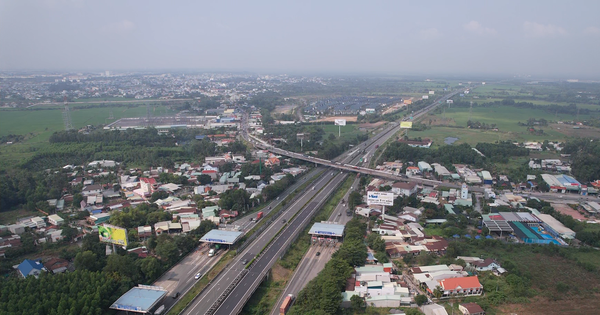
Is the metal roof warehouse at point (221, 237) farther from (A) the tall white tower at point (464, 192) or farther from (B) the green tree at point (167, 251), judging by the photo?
Answer: (A) the tall white tower at point (464, 192)

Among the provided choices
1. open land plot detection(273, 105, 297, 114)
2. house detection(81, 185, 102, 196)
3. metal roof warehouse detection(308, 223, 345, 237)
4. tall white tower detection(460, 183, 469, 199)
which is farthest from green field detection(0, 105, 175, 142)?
tall white tower detection(460, 183, 469, 199)

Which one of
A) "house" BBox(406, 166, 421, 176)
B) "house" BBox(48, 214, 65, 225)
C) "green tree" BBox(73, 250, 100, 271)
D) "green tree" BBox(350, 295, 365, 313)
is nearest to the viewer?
"green tree" BBox(350, 295, 365, 313)

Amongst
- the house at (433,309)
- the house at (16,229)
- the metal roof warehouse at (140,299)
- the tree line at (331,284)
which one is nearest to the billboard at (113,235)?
the metal roof warehouse at (140,299)

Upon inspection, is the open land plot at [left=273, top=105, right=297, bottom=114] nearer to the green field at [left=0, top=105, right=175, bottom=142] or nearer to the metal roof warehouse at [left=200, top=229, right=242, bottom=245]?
the green field at [left=0, top=105, right=175, bottom=142]

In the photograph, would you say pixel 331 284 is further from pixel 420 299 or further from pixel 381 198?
pixel 381 198

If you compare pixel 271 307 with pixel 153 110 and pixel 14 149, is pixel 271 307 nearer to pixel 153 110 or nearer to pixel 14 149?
pixel 14 149

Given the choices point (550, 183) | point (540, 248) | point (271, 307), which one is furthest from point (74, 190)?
point (550, 183)
